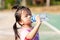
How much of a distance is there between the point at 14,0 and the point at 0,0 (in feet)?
4.50

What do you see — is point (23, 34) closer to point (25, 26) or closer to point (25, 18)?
point (25, 26)

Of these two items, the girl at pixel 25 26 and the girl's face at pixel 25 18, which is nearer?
the girl at pixel 25 26

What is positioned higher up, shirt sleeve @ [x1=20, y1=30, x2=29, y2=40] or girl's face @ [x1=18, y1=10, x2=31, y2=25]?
girl's face @ [x1=18, y1=10, x2=31, y2=25]

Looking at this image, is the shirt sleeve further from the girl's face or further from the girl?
the girl's face

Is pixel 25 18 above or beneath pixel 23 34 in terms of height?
above

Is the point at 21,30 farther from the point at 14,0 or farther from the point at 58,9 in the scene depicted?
the point at 14,0

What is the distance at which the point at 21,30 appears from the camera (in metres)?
4.43

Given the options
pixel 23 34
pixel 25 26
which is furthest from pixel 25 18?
pixel 23 34

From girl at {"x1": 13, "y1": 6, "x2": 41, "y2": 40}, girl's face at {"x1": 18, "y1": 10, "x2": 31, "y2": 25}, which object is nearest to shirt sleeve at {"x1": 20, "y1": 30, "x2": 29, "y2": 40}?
girl at {"x1": 13, "y1": 6, "x2": 41, "y2": 40}

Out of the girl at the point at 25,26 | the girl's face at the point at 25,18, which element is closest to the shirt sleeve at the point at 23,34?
the girl at the point at 25,26

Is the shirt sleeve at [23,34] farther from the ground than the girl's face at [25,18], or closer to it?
closer to it

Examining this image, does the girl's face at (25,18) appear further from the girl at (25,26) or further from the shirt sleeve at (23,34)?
the shirt sleeve at (23,34)

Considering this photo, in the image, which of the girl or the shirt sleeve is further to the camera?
the shirt sleeve

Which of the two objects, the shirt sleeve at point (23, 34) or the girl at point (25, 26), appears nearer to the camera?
the girl at point (25, 26)
